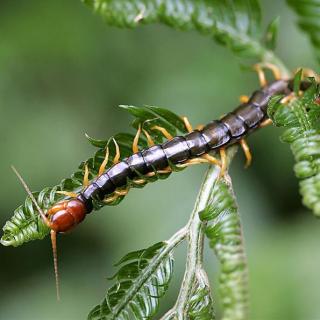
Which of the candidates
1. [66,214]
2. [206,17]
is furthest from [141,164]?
[206,17]

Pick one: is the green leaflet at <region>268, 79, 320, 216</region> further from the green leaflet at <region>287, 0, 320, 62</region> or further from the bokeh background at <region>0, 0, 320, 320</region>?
the bokeh background at <region>0, 0, 320, 320</region>

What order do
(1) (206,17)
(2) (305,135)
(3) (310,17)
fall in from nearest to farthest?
(2) (305,135) → (3) (310,17) → (1) (206,17)

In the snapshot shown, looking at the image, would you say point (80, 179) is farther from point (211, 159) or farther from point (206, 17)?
point (206, 17)

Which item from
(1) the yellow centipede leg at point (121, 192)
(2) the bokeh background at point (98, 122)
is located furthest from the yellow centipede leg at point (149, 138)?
(2) the bokeh background at point (98, 122)

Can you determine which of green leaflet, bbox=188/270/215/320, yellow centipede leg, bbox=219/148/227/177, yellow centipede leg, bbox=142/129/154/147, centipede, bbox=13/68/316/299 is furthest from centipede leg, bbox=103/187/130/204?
green leaflet, bbox=188/270/215/320

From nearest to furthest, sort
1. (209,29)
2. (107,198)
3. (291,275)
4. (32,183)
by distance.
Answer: (107,198) → (209,29) → (291,275) → (32,183)

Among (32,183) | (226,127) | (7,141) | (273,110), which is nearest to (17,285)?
(32,183)

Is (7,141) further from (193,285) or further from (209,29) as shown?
(193,285)
